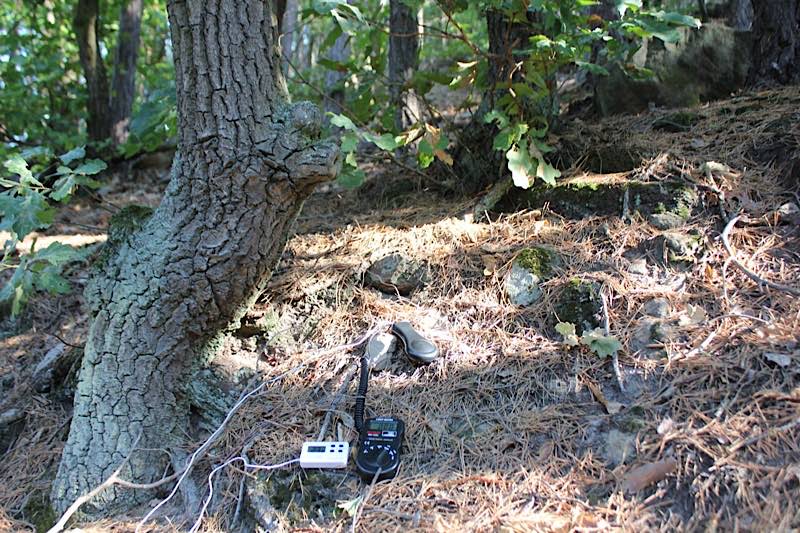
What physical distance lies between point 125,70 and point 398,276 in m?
4.43

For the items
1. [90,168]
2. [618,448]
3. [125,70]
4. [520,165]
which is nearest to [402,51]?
[520,165]

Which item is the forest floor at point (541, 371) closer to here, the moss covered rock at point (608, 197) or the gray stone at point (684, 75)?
the moss covered rock at point (608, 197)

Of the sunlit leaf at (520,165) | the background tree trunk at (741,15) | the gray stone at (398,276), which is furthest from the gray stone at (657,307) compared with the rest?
the background tree trunk at (741,15)

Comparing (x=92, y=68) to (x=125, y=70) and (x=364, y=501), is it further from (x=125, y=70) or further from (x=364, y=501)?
(x=364, y=501)

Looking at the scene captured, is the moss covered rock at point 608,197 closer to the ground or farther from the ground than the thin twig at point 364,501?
farther from the ground

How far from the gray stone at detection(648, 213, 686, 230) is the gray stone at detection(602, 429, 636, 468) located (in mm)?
1105

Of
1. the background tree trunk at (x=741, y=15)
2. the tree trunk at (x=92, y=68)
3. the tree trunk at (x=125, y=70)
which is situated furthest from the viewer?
the tree trunk at (x=125, y=70)

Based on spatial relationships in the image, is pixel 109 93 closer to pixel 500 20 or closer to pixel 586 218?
pixel 500 20

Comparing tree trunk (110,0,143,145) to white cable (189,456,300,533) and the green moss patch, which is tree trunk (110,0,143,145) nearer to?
white cable (189,456,300,533)

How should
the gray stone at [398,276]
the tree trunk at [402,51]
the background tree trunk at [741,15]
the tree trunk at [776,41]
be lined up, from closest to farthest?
the gray stone at [398,276] < the tree trunk at [776,41] < the tree trunk at [402,51] < the background tree trunk at [741,15]

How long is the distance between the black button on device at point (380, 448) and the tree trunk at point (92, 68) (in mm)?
4571

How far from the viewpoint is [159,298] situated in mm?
2270

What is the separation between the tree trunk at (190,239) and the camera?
218 centimetres

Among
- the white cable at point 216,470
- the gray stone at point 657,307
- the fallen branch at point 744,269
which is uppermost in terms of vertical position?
the fallen branch at point 744,269
